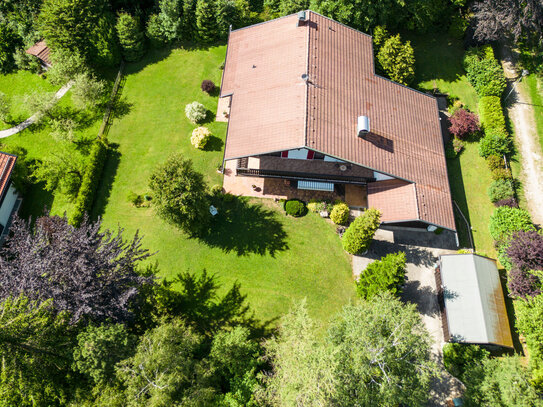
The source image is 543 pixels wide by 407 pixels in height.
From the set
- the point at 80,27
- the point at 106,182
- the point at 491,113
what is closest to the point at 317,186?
the point at 491,113

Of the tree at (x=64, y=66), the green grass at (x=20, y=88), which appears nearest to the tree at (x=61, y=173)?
the green grass at (x=20, y=88)

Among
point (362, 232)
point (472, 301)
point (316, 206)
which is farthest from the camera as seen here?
point (316, 206)

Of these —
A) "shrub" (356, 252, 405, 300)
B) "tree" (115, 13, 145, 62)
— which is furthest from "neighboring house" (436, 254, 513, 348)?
"tree" (115, 13, 145, 62)

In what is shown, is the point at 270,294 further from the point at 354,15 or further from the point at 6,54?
the point at 6,54

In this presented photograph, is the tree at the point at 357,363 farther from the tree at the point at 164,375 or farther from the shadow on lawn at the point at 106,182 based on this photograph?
the shadow on lawn at the point at 106,182

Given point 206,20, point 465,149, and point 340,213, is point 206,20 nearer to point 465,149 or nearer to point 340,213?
point 340,213

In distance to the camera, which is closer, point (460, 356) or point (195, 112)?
point (460, 356)
